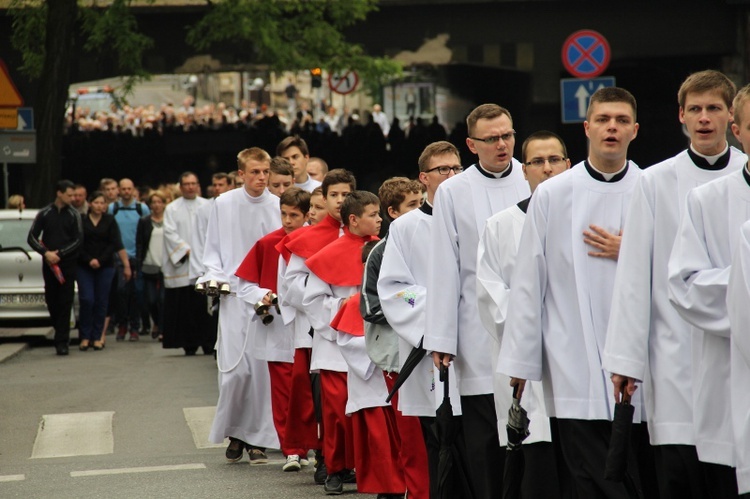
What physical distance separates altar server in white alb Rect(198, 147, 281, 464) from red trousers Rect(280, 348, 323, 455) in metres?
0.62

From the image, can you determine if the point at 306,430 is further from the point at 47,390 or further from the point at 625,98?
the point at 47,390

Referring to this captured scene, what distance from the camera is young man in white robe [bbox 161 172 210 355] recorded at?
61.6 feet

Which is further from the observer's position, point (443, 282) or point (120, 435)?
point (120, 435)

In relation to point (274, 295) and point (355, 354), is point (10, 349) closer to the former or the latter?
point (274, 295)

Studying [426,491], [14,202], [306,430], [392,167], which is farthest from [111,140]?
[426,491]

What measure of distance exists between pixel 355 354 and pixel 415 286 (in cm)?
110

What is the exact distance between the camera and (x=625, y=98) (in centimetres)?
643

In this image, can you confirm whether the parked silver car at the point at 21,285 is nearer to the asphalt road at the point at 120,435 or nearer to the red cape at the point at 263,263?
the asphalt road at the point at 120,435

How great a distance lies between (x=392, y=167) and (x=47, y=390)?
17.8m

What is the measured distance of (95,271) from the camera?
19.8 m

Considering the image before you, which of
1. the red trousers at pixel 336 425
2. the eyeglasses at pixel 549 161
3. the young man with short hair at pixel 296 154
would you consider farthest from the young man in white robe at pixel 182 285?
the eyeglasses at pixel 549 161

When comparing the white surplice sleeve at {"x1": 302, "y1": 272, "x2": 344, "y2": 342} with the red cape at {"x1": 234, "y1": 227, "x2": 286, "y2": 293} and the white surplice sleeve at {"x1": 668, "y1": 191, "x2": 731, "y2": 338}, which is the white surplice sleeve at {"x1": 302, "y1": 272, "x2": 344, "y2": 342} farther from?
the white surplice sleeve at {"x1": 668, "y1": 191, "x2": 731, "y2": 338}

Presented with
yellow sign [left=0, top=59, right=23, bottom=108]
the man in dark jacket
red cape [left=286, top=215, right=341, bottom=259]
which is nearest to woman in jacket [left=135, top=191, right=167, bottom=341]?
the man in dark jacket

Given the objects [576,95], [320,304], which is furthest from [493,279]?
[576,95]
